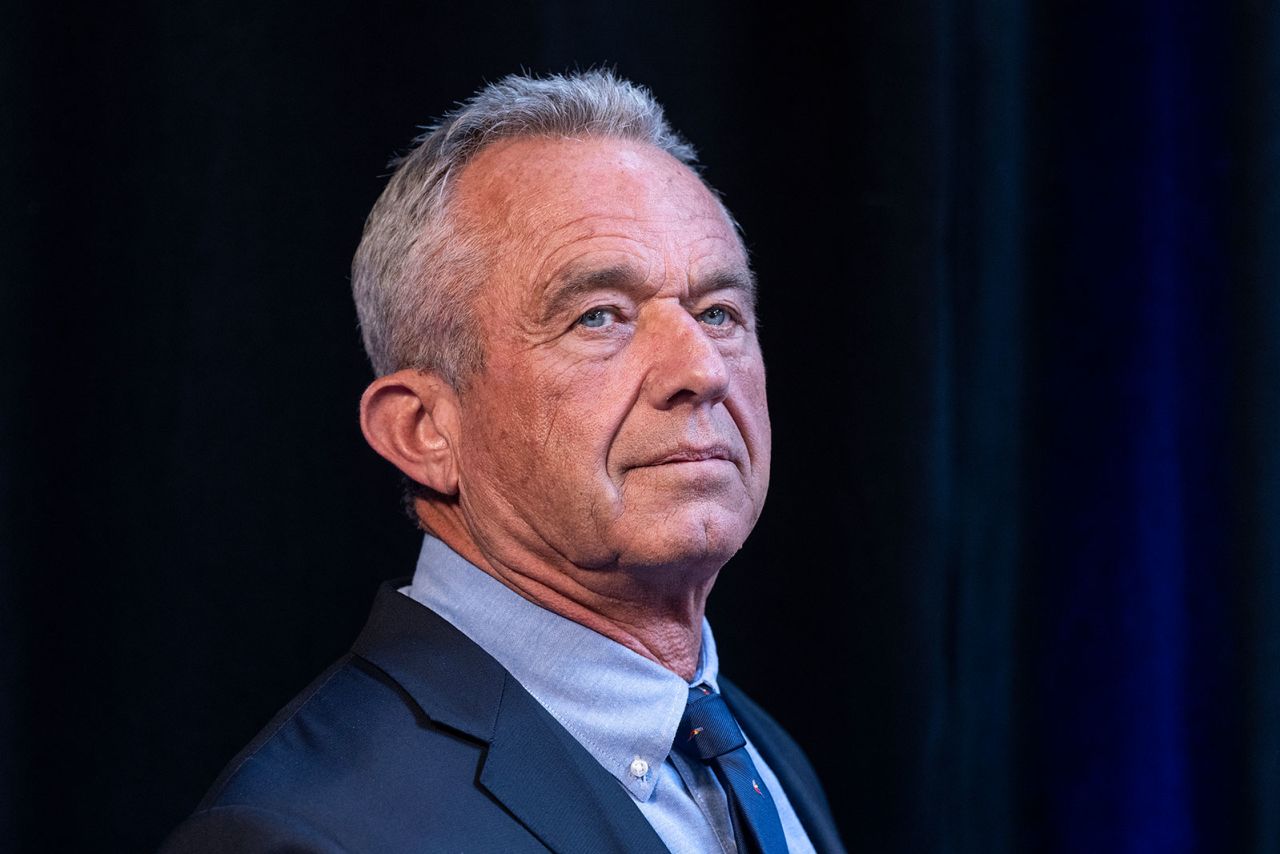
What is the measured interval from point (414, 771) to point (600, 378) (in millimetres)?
414

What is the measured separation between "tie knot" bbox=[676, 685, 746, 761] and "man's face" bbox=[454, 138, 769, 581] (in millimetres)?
150

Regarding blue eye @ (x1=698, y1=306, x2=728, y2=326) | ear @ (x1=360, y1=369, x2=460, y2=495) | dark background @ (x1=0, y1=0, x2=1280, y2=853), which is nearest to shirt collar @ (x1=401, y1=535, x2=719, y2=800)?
ear @ (x1=360, y1=369, x2=460, y2=495)

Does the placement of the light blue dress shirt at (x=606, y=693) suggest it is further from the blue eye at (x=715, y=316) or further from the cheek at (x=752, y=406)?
the blue eye at (x=715, y=316)

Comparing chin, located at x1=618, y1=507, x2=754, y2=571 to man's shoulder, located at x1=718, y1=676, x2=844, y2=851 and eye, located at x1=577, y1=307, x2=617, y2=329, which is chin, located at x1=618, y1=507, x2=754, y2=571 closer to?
eye, located at x1=577, y1=307, x2=617, y2=329

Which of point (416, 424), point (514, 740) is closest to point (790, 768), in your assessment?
point (514, 740)

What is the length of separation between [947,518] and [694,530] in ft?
2.57

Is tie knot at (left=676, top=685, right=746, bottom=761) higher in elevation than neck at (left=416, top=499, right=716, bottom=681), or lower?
lower

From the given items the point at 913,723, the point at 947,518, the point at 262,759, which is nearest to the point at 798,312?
the point at 947,518

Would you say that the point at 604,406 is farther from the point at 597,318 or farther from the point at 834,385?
the point at 834,385

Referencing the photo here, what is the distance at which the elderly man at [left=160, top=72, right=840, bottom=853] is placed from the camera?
1.24 metres

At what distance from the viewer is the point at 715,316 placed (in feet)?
4.82

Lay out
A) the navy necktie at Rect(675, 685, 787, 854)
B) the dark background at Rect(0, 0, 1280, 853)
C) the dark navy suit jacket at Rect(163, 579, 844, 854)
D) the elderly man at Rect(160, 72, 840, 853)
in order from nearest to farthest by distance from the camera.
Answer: the dark navy suit jacket at Rect(163, 579, 844, 854), the elderly man at Rect(160, 72, 840, 853), the navy necktie at Rect(675, 685, 787, 854), the dark background at Rect(0, 0, 1280, 853)

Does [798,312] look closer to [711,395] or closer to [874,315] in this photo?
[874,315]

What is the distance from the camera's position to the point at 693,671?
1.47 metres
